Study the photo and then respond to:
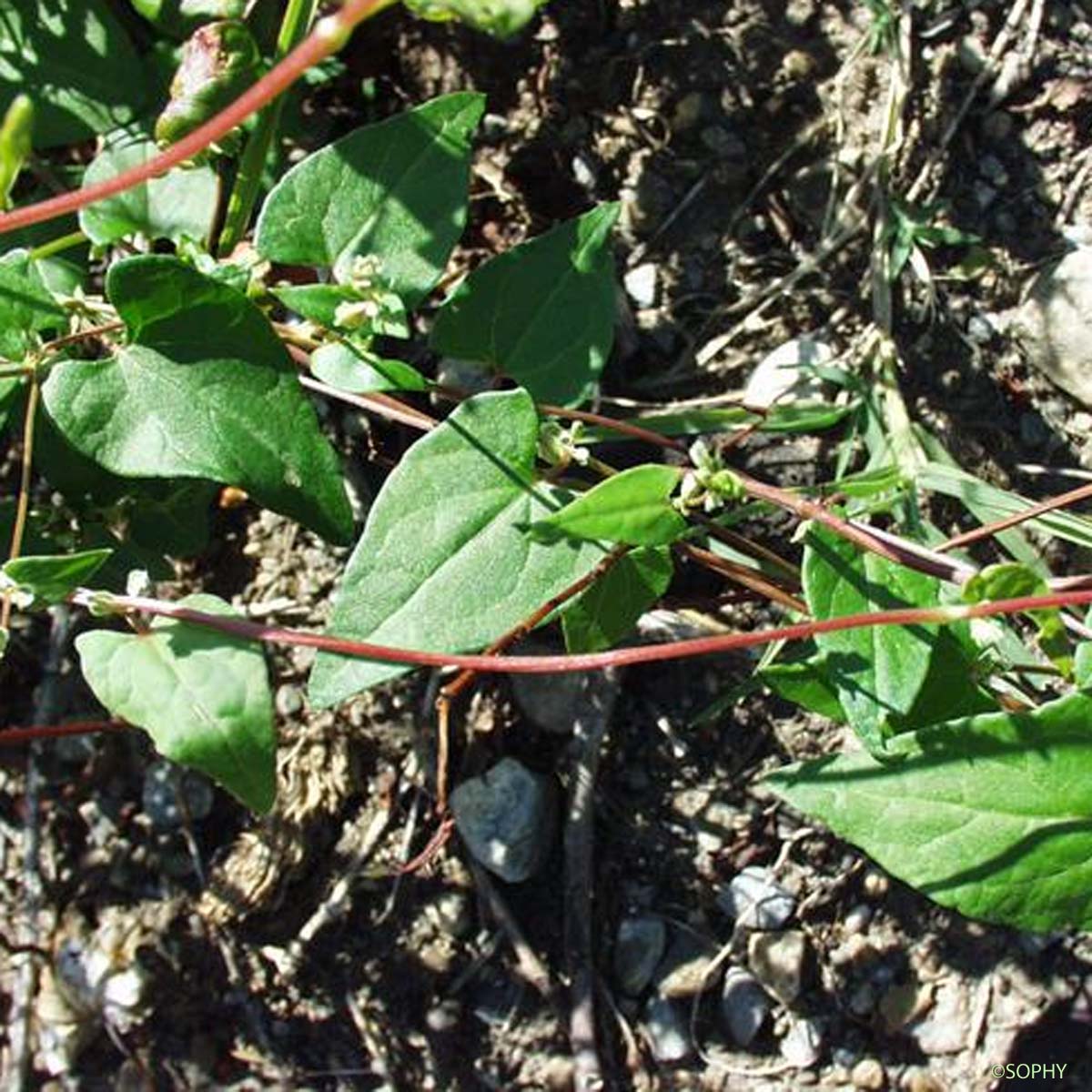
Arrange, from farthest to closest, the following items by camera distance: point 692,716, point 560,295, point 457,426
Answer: point 692,716, point 560,295, point 457,426

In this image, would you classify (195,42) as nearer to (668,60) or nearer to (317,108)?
(317,108)

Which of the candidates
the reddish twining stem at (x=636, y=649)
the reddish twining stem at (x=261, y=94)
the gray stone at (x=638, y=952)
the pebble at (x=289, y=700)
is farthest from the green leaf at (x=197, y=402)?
the gray stone at (x=638, y=952)

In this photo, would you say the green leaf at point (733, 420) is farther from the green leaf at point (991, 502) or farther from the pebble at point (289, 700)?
the pebble at point (289, 700)

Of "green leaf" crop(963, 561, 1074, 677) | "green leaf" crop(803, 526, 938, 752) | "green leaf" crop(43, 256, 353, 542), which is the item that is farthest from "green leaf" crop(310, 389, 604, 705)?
"green leaf" crop(963, 561, 1074, 677)

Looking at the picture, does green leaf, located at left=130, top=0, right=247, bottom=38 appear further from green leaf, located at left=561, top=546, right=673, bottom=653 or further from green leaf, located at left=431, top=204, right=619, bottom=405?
green leaf, located at left=561, top=546, right=673, bottom=653

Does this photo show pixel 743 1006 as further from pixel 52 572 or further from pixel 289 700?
pixel 52 572

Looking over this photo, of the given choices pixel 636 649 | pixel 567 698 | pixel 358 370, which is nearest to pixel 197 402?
pixel 358 370

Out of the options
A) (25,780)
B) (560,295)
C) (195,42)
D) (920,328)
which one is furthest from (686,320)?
(25,780)
